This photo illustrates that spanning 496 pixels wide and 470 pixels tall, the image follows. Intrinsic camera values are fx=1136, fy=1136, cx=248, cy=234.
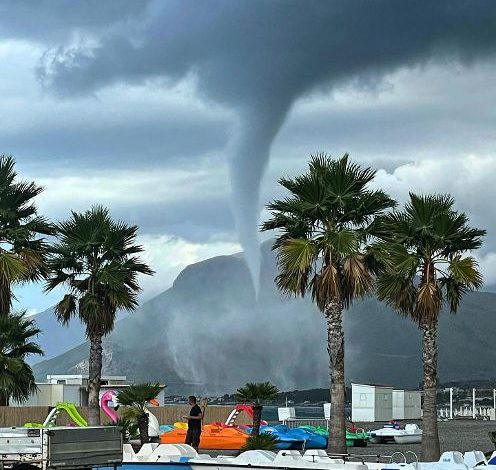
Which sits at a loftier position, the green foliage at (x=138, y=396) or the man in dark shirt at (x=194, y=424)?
the green foliage at (x=138, y=396)

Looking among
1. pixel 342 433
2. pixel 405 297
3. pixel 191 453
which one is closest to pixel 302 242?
pixel 405 297

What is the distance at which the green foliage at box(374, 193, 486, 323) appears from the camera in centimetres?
3722

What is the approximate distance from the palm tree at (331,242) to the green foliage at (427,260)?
1726 mm

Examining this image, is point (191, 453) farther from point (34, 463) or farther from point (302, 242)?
point (302, 242)

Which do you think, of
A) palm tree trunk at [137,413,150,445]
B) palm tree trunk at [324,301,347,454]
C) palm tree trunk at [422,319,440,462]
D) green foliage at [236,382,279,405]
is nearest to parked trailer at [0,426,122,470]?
palm tree trunk at [137,413,150,445]

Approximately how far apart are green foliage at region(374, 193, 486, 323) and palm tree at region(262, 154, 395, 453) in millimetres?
1726

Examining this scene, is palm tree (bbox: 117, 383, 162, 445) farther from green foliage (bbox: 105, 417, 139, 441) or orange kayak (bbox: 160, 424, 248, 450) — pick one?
orange kayak (bbox: 160, 424, 248, 450)

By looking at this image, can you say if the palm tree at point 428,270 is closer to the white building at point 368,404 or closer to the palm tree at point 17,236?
the palm tree at point 17,236

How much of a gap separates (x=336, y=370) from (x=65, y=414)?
58.3ft

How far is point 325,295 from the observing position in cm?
3969

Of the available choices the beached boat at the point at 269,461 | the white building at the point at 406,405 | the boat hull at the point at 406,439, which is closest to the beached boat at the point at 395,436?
the boat hull at the point at 406,439

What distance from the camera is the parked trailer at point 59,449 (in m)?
21.5

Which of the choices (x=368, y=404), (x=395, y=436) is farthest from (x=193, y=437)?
(x=368, y=404)

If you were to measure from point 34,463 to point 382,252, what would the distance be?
20.3m
